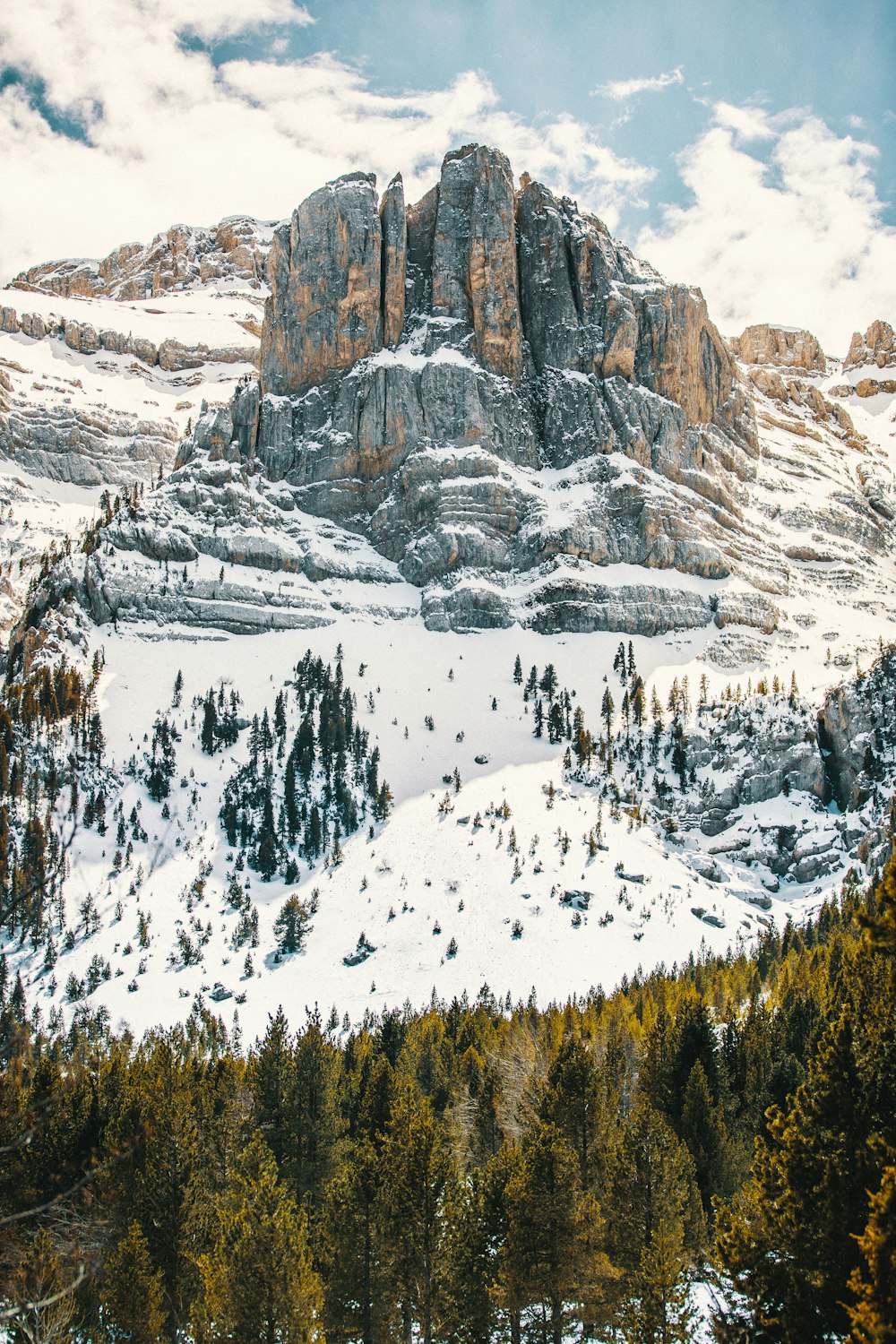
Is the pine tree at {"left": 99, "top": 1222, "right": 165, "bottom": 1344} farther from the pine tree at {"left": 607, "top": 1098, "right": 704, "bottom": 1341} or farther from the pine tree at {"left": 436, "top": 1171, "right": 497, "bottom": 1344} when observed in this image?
the pine tree at {"left": 607, "top": 1098, "right": 704, "bottom": 1341}

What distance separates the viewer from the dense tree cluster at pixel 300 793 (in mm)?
162500

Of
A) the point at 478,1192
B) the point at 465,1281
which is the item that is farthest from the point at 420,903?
the point at 465,1281

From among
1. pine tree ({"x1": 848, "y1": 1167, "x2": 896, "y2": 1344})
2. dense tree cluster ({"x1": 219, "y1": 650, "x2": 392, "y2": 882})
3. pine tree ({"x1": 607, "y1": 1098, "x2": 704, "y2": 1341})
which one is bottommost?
dense tree cluster ({"x1": 219, "y1": 650, "x2": 392, "y2": 882})

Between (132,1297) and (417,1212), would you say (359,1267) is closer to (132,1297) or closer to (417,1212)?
(417,1212)

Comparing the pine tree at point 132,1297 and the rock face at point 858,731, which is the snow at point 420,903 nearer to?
the rock face at point 858,731

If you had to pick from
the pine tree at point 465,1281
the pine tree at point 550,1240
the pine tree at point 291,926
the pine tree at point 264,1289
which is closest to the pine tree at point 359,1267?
the pine tree at point 465,1281

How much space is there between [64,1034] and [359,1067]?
6944 cm

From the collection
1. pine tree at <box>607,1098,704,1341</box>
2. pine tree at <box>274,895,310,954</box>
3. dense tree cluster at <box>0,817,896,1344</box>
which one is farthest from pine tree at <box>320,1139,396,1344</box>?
pine tree at <box>274,895,310,954</box>

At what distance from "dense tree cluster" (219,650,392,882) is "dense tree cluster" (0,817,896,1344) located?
4232 inches

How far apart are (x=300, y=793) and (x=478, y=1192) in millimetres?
144803

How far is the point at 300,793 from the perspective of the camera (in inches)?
6929

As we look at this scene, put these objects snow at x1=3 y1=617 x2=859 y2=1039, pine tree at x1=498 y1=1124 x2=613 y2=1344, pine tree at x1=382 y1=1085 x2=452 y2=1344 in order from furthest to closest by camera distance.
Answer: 1. snow at x1=3 y1=617 x2=859 y2=1039
2. pine tree at x1=382 y1=1085 x2=452 y2=1344
3. pine tree at x1=498 y1=1124 x2=613 y2=1344

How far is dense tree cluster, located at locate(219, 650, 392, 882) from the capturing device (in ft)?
533

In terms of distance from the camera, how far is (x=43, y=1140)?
3962 centimetres
